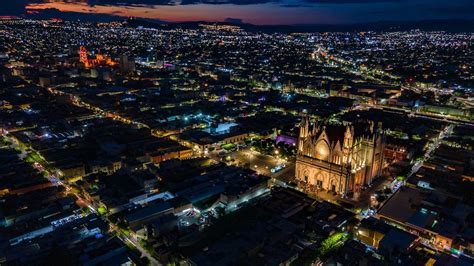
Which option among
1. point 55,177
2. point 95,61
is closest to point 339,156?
point 55,177

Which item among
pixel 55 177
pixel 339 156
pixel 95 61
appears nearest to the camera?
pixel 339 156

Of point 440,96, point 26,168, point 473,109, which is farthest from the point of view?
point 440,96

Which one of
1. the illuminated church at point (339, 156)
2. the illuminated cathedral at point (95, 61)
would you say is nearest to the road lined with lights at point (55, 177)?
the illuminated church at point (339, 156)

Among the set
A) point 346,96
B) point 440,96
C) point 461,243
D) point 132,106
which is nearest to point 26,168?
point 132,106

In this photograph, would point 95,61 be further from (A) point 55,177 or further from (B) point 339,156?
(B) point 339,156

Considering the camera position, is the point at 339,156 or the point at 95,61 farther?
the point at 95,61

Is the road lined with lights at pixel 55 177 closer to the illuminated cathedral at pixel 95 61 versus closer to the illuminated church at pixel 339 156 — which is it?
the illuminated church at pixel 339 156

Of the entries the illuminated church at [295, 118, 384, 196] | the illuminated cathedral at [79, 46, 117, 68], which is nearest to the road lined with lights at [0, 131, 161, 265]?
the illuminated church at [295, 118, 384, 196]

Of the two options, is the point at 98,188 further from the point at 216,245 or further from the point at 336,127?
the point at 336,127
